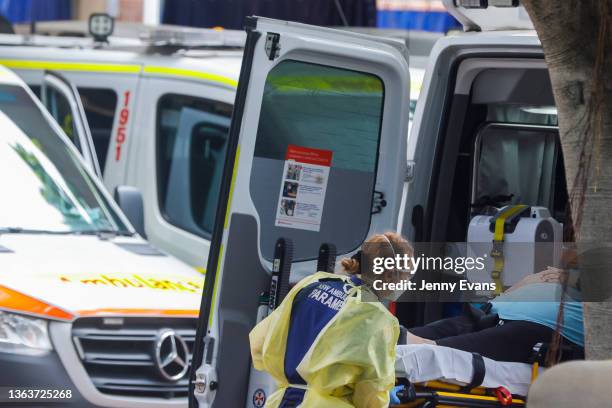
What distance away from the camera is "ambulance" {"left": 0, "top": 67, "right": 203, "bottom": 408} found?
6.50m

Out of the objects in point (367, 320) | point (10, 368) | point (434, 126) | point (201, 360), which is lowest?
point (10, 368)

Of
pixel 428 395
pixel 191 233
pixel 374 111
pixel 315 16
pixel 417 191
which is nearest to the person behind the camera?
pixel 428 395

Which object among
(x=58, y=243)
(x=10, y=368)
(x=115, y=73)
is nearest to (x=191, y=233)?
(x=115, y=73)

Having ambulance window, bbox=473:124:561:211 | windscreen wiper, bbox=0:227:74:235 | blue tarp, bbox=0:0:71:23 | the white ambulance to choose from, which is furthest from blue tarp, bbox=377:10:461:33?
ambulance window, bbox=473:124:561:211

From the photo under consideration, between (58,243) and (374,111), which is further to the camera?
(58,243)

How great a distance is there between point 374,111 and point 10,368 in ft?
6.78

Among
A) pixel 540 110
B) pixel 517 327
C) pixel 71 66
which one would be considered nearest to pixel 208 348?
pixel 517 327

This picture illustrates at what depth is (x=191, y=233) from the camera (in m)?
9.74

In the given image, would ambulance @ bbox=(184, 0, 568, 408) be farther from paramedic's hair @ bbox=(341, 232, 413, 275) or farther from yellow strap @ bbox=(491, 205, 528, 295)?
paramedic's hair @ bbox=(341, 232, 413, 275)

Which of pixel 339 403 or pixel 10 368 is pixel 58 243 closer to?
pixel 10 368

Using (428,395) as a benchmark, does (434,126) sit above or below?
above

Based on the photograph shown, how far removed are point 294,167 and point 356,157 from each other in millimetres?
381

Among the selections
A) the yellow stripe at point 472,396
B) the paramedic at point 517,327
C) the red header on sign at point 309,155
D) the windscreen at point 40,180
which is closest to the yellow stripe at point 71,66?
the windscreen at point 40,180

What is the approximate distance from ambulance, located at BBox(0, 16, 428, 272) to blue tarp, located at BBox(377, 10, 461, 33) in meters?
8.82
